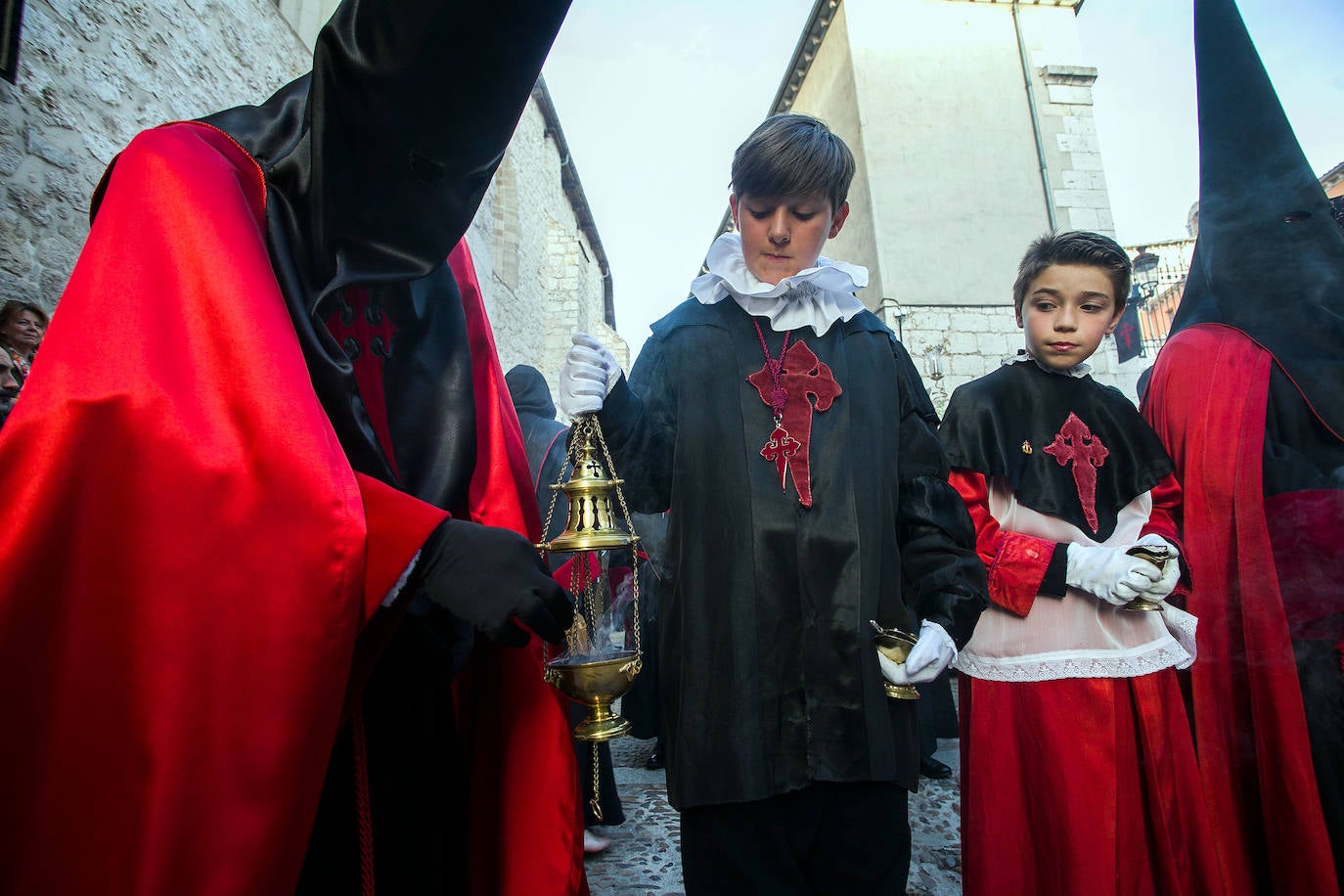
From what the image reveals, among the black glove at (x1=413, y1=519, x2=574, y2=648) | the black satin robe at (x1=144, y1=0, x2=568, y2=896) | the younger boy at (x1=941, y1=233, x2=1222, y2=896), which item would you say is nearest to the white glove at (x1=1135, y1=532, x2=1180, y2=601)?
the younger boy at (x1=941, y1=233, x2=1222, y2=896)

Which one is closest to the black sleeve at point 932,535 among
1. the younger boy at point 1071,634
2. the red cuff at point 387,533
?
the younger boy at point 1071,634

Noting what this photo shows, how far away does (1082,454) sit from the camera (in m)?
2.03

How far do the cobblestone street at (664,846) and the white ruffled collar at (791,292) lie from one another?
2.10m

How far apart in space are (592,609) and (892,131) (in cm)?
1240

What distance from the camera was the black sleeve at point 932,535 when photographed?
153cm

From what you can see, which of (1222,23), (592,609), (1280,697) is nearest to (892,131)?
(1222,23)

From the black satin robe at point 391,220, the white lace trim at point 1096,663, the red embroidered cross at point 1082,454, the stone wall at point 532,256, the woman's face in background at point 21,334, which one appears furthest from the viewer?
the stone wall at point 532,256

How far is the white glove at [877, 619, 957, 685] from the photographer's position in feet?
4.61

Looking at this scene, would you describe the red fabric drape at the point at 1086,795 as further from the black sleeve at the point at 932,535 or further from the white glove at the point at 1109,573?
the black sleeve at the point at 932,535

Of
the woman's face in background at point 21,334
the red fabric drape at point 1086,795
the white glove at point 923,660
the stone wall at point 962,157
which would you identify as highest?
the stone wall at point 962,157

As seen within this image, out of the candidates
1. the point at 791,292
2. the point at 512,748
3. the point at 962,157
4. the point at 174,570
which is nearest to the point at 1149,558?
the point at 791,292

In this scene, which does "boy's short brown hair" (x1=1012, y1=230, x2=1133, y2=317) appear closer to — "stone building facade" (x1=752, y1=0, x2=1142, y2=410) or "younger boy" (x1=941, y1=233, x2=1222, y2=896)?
"younger boy" (x1=941, y1=233, x2=1222, y2=896)

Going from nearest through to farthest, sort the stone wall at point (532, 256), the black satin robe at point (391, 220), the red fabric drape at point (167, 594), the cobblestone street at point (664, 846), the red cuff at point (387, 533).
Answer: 1. the red fabric drape at point (167, 594)
2. the red cuff at point (387, 533)
3. the black satin robe at point (391, 220)
4. the cobblestone street at point (664, 846)
5. the stone wall at point (532, 256)

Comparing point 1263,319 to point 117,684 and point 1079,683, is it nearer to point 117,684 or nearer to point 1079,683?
point 1079,683
